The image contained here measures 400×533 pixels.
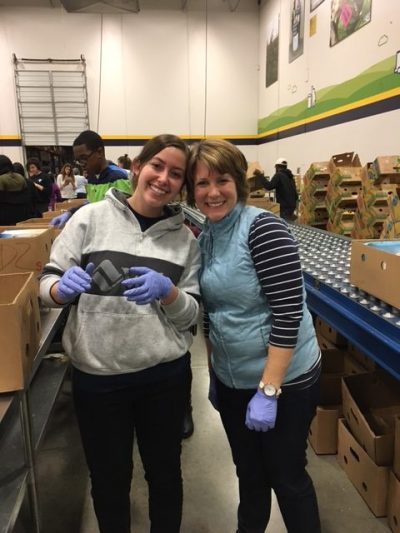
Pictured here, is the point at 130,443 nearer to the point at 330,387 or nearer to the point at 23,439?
the point at 23,439

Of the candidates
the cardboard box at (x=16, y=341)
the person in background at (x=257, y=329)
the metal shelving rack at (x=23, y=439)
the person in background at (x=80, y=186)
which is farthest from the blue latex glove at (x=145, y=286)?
the person in background at (x=80, y=186)

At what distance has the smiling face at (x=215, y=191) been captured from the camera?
45.1 inches

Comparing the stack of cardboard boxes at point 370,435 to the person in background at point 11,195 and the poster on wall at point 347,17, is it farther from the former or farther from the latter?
the poster on wall at point 347,17

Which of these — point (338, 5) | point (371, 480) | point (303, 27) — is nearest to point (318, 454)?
point (371, 480)

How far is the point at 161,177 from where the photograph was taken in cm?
117

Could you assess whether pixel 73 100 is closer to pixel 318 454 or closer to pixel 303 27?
pixel 303 27

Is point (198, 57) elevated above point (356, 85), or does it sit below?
above

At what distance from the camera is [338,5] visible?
18.7 ft

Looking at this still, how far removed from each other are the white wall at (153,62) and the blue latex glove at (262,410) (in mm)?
9553

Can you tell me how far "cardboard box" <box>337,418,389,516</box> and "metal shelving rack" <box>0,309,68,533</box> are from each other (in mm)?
1309

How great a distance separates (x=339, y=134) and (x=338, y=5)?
171 centimetres

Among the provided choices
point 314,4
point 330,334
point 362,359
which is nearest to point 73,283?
point 362,359

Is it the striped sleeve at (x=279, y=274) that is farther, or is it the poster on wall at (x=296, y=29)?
the poster on wall at (x=296, y=29)

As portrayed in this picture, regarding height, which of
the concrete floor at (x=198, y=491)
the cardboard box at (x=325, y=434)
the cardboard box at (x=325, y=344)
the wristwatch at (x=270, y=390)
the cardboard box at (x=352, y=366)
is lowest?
the concrete floor at (x=198, y=491)
